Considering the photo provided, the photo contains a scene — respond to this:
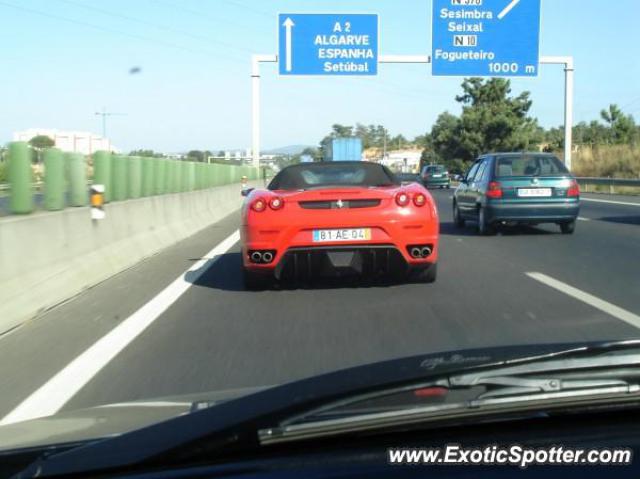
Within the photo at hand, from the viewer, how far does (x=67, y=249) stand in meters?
8.88

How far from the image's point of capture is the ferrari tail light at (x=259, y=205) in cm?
866

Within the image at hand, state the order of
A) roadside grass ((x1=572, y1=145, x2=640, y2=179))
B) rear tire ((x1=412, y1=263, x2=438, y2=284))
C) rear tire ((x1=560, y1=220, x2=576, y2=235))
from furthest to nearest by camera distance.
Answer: roadside grass ((x1=572, y1=145, x2=640, y2=179)), rear tire ((x1=560, y1=220, x2=576, y2=235)), rear tire ((x1=412, y1=263, x2=438, y2=284))

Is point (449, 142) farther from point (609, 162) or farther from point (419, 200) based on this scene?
point (419, 200)

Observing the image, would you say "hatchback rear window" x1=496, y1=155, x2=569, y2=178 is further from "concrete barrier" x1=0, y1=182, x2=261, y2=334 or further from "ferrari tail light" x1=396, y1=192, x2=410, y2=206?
"ferrari tail light" x1=396, y1=192, x2=410, y2=206

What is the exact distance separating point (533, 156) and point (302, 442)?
14763 millimetres

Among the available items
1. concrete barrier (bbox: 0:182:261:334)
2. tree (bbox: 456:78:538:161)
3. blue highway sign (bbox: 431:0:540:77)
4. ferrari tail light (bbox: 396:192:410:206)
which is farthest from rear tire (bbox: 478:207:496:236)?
tree (bbox: 456:78:538:161)

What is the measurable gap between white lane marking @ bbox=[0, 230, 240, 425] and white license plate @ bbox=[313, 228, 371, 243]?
5.24 ft

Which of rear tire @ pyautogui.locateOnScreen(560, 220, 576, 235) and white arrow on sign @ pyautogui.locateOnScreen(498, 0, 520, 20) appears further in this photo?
white arrow on sign @ pyautogui.locateOnScreen(498, 0, 520, 20)

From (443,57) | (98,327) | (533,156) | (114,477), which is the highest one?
(443,57)

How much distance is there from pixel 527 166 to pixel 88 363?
1164 cm

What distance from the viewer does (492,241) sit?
594 inches

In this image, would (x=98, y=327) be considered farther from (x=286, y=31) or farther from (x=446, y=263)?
(x=286, y=31)

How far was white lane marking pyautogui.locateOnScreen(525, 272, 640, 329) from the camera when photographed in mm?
7230

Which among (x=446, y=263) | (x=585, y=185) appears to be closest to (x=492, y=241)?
(x=446, y=263)
